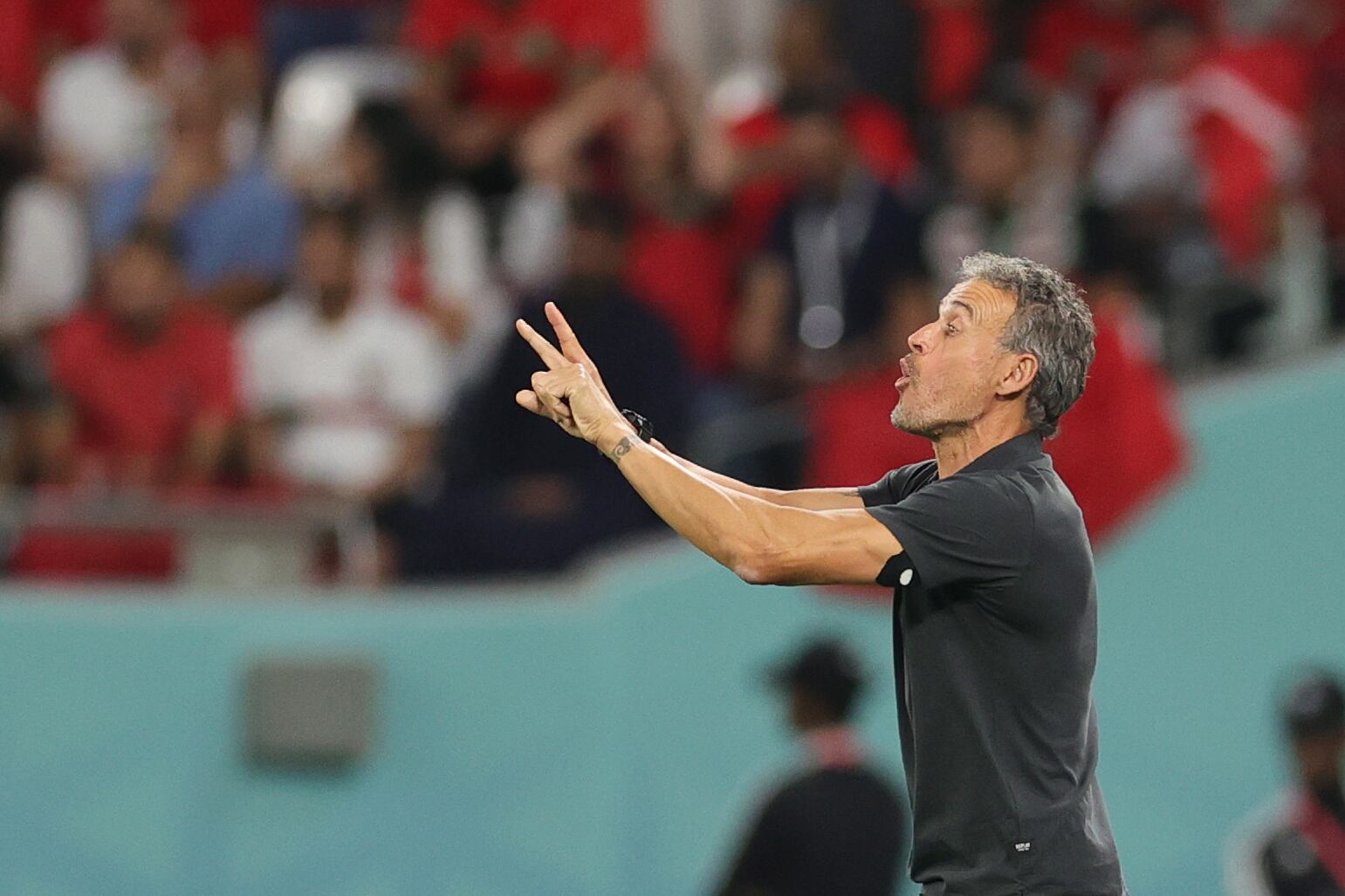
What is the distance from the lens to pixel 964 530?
152 inches

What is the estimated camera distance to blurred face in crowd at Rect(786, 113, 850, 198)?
8.84 m

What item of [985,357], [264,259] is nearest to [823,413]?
[264,259]

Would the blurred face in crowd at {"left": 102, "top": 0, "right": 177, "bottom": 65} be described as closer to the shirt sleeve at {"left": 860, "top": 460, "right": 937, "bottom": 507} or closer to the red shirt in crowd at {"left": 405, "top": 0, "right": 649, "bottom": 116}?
the red shirt in crowd at {"left": 405, "top": 0, "right": 649, "bottom": 116}

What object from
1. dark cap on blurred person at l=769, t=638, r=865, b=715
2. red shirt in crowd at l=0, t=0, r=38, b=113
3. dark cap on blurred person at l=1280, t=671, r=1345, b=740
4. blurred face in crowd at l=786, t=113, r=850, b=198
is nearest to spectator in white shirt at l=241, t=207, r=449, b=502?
blurred face in crowd at l=786, t=113, r=850, b=198

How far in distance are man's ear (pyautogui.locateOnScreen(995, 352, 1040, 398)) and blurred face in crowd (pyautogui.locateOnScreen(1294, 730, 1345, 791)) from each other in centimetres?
365

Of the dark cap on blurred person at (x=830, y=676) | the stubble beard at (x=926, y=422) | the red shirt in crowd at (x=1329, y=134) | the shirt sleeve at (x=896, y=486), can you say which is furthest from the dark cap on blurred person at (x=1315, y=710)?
the stubble beard at (x=926, y=422)

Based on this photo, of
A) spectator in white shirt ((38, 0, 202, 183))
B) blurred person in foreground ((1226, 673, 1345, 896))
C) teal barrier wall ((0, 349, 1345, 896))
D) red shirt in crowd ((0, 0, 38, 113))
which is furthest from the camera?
red shirt in crowd ((0, 0, 38, 113))

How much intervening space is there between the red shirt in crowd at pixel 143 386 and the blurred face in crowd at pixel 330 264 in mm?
358

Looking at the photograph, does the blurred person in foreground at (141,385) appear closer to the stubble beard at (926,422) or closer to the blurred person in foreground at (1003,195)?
the blurred person in foreground at (1003,195)

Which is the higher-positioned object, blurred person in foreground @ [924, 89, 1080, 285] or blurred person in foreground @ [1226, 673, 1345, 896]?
blurred person in foreground @ [924, 89, 1080, 285]

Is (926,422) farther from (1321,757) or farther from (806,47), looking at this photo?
(806,47)

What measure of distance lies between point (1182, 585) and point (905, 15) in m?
2.79

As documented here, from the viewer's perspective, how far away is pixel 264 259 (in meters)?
9.03

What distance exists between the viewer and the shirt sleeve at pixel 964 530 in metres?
3.84
